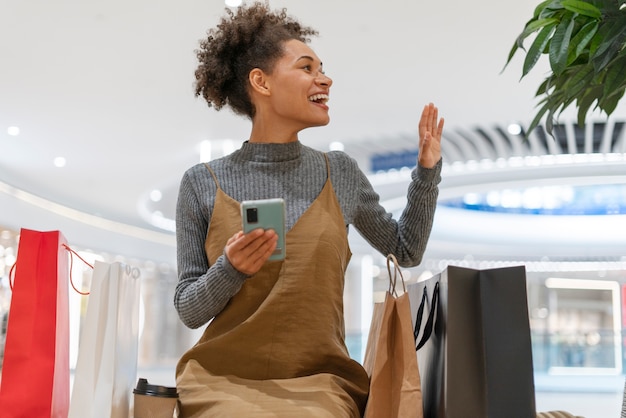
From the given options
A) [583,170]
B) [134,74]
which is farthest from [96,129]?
[583,170]

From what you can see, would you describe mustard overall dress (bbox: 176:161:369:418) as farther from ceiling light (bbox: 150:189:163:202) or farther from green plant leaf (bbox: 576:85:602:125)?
ceiling light (bbox: 150:189:163:202)

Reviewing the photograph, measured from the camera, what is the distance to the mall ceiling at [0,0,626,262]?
746 centimetres

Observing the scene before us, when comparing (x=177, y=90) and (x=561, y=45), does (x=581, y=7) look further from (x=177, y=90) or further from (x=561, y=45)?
(x=177, y=90)

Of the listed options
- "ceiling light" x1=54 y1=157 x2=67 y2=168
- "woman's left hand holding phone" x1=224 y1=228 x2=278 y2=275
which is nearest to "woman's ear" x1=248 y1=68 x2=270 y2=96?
"woman's left hand holding phone" x1=224 y1=228 x2=278 y2=275

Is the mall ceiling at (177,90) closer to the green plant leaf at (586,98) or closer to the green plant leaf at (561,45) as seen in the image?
the green plant leaf at (586,98)

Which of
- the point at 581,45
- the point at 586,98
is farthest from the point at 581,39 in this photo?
the point at 586,98

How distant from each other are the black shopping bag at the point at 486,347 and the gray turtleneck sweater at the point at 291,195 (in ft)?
0.93

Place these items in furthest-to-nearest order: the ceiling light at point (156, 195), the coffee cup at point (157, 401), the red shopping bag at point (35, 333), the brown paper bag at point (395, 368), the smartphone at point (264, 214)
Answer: the ceiling light at point (156, 195) < the red shopping bag at point (35, 333) < the coffee cup at point (157, 401) < the brown paper bag at point (395, 368) < the smartphone at point (264, 214)

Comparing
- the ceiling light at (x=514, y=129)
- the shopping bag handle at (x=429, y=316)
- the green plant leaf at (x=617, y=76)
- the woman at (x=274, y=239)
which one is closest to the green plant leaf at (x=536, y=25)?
the green plant leaf at (x=617, y=76)

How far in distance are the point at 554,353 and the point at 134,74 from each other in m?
7.55

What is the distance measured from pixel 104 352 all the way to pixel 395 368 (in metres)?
0.82

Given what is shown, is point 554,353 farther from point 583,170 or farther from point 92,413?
point 92,413

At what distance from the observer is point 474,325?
177 centimetres

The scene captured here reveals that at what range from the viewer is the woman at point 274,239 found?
1.76 meters
